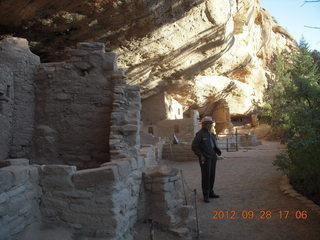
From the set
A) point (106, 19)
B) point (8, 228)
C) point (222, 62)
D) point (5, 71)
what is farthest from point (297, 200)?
point (222, 62)

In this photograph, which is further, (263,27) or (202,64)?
(263,27)

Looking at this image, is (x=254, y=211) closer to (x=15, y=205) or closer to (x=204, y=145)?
(x=204, y=145)

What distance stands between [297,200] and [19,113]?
16.7 feet

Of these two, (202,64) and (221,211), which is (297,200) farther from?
(202,64)

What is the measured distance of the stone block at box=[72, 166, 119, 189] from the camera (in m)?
2.50

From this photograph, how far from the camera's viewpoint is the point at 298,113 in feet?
18.8

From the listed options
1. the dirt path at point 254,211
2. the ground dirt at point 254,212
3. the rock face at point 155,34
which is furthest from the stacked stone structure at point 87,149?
the rock face at point 155,34

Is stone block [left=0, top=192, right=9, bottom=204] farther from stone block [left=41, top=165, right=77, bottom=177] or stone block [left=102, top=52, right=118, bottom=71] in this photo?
stone block [left=102, top=52, right=118, bottom=71]

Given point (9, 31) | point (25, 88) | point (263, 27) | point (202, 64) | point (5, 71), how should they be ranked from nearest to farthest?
1. point (5, 71)
2. point (25, 88)
3. point (9, 31)
4. point (202, 64)
5. point (263, 27)

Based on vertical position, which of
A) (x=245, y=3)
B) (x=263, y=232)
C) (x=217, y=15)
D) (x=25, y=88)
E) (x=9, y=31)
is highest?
(x=245, y=3)

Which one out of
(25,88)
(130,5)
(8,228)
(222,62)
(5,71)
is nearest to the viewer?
(8,228)

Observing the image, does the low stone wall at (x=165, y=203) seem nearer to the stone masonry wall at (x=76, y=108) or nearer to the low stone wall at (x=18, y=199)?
the low stone wall at (x=18, y=199)

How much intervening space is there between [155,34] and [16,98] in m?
6.10

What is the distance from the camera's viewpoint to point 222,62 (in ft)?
51.8
